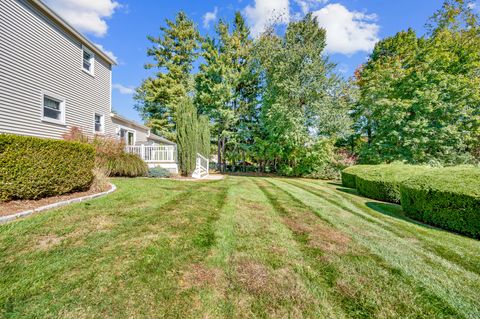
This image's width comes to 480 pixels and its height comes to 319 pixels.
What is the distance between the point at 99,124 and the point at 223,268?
11411mm

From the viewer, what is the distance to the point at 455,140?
12.3m

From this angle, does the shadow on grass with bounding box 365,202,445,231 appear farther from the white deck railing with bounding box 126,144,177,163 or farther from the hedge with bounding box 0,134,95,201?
the white deck railing with bounding box 126,144,177,163

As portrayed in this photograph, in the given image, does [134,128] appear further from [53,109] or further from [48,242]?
[48,242]

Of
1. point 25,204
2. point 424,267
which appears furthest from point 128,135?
point 424,267

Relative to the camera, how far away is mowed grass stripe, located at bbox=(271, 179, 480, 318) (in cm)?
200

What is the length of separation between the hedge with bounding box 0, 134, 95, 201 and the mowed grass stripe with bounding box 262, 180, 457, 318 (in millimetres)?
5219

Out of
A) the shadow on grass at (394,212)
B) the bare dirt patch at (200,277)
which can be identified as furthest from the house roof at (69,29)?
the shadow on grass at (394,212)

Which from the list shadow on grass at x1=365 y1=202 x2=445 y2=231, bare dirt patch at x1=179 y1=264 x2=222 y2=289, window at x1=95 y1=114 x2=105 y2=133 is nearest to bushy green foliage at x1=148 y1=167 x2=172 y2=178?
window at x1=95 y1=114 x2=105 y2=133

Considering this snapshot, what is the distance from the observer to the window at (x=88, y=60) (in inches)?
366

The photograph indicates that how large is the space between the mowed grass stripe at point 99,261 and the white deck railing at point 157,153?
682 cm

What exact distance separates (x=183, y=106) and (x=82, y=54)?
491 centimetres

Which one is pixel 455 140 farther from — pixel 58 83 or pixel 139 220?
pixel 58 83

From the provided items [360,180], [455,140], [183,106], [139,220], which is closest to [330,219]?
[139,220]

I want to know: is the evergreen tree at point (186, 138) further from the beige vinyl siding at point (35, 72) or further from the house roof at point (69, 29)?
the house roof at point (69, 29)
